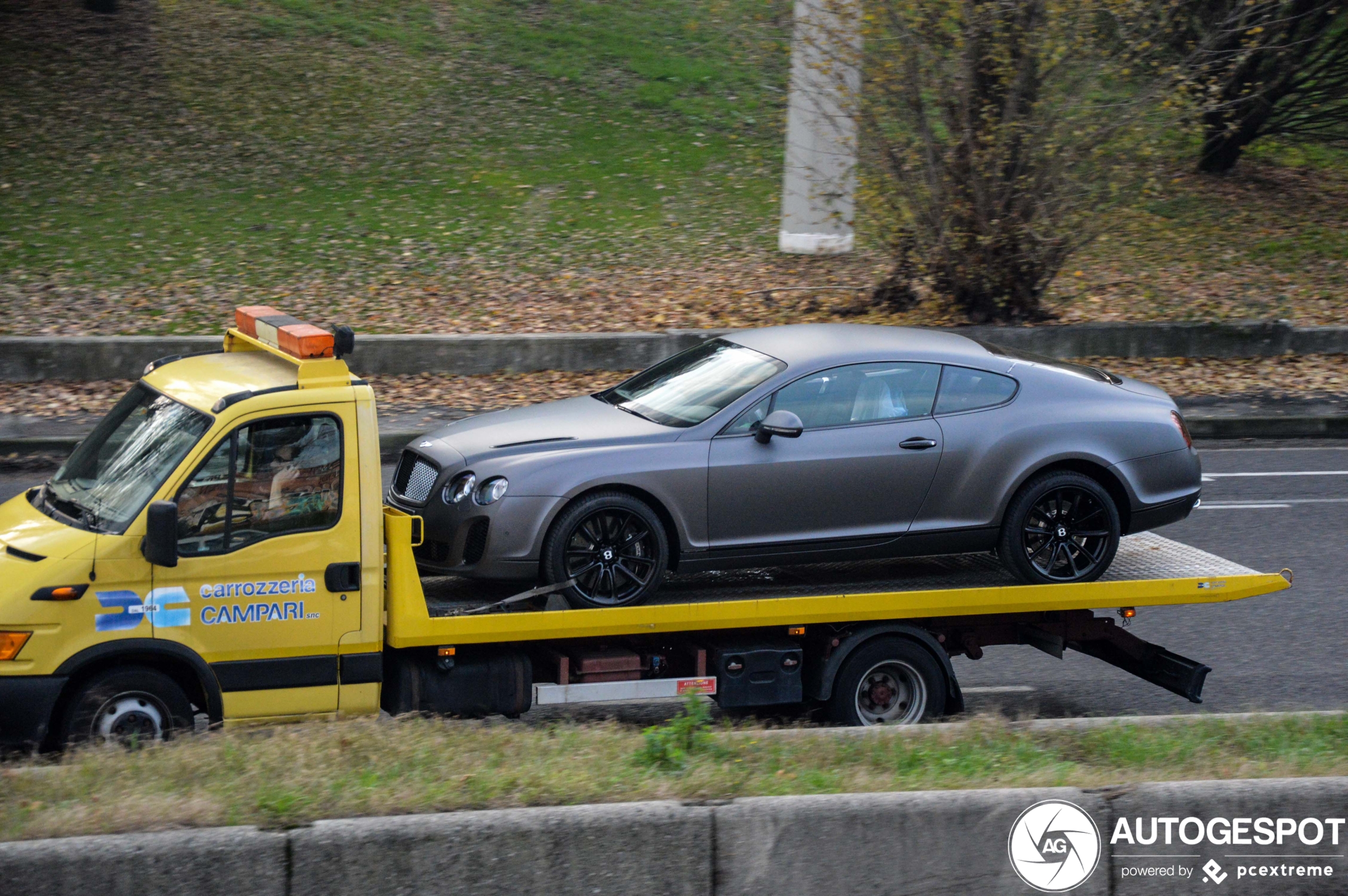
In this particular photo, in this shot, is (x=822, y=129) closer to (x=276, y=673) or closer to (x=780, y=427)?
(x=780, y=427)

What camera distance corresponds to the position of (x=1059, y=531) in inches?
271

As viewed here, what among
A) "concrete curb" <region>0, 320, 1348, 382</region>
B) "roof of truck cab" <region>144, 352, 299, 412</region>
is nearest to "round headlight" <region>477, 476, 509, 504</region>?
"roof of truck cab" <region>144, 352, 299, 412</region>

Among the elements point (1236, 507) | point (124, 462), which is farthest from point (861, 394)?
point (1236, 507)

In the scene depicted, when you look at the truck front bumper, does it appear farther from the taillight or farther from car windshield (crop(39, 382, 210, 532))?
the taillight

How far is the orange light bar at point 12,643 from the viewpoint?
17.3 feet

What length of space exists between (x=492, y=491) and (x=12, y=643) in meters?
2.09

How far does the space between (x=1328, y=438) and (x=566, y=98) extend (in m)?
14.3

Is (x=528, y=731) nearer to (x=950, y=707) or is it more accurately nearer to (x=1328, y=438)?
(x=950, y=707)

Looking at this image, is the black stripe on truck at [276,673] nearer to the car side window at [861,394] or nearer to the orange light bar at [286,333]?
the orange light bar at [286,333]

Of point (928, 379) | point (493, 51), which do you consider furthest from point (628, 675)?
point (493, 51)

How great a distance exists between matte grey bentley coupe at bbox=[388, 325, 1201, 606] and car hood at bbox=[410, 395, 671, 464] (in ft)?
0.04

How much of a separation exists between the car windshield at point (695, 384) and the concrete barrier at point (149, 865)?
333 cm

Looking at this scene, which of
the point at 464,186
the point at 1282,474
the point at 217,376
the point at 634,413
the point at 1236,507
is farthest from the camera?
the point at 464,186

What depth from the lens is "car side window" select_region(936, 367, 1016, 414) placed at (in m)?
6.82
